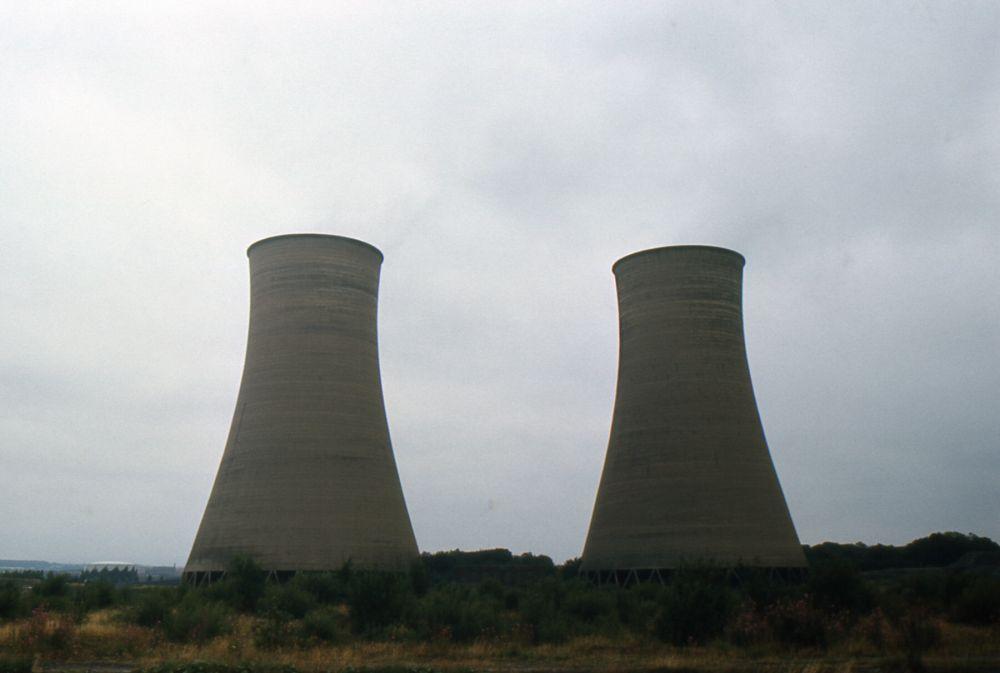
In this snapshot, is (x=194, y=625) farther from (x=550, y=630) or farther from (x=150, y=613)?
(x=550, y=630)

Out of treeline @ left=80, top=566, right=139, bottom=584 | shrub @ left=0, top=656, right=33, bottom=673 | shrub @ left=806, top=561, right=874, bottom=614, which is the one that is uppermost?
shrub @ left=806, top=561, right=874, bottom=614

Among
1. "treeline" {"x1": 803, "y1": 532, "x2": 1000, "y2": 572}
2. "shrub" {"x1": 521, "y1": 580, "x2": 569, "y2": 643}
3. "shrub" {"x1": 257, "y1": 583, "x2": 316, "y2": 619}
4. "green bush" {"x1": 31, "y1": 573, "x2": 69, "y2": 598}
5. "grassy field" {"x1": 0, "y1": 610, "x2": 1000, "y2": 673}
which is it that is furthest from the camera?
"treeline" {"x1": 803, "y1": 532, "x2": 1000, "y2": 572}

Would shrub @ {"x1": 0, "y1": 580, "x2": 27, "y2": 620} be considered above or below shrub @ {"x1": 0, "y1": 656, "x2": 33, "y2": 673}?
above

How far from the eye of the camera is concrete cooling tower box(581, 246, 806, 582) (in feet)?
57.8

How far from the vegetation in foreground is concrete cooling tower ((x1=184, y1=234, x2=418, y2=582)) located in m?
3.34

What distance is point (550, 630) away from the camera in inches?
399

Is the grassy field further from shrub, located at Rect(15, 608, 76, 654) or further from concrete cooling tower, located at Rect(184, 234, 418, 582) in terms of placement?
concrete cooling tower, located at Rect(184, 234, 418, 582)

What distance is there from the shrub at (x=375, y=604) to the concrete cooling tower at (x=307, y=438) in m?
5.93

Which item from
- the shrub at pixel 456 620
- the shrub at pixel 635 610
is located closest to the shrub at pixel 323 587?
A: the shrub at pixel 456 620

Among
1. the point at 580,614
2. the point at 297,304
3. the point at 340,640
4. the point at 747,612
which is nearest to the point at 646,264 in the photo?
the point at 297,304

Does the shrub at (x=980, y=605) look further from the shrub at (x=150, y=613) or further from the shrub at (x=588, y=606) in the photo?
the shrub at (x=150, y=613)

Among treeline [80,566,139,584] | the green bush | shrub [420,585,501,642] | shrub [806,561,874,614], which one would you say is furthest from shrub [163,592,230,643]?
→ treeline [80,566,139,584]

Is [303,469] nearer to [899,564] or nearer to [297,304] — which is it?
[297,304]

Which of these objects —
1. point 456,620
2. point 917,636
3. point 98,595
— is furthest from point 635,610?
point 98,595
